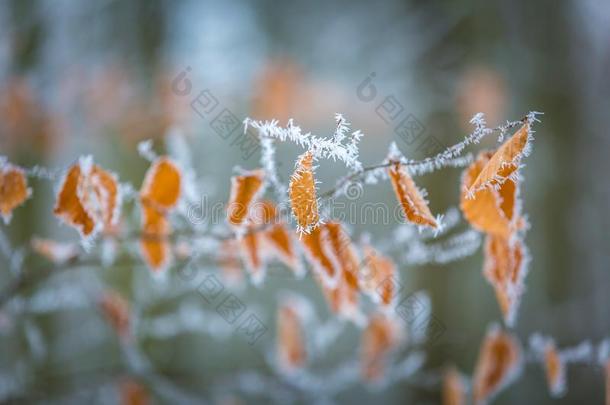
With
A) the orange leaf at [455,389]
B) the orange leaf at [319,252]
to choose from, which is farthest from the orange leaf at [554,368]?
the orange leaf at [319,252]

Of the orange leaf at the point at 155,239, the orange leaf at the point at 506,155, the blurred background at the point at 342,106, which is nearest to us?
the orange leaf at the point at 506,155

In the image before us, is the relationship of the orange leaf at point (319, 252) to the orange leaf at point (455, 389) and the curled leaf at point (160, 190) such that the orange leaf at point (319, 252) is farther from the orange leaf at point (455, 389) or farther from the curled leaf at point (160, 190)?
the orange leaf at point (455, 389)

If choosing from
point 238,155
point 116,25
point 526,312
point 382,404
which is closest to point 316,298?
point 382,404

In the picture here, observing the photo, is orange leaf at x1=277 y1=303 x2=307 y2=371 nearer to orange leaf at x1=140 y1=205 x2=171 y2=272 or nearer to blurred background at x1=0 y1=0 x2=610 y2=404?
orange leaf at x1=140 y1=205 x2=171 y2=272

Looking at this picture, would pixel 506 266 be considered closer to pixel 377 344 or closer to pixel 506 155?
pixel 506 155

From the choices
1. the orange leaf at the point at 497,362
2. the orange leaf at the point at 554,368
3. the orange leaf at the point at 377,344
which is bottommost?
the orange leaf at the point at 554,368

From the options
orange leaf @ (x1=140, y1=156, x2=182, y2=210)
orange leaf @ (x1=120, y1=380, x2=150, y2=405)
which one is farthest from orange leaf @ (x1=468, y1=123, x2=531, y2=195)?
orange leaf @ (x1=120, y1=380, x2=150, y2=405)

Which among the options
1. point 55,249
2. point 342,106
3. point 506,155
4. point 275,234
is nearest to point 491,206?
point 506,155
